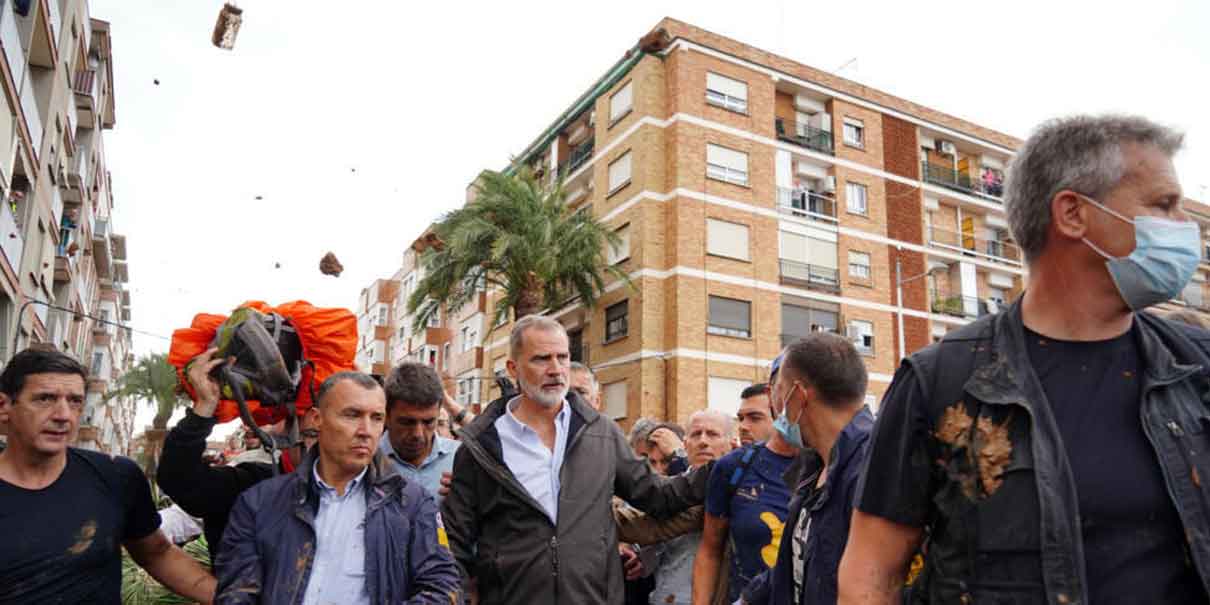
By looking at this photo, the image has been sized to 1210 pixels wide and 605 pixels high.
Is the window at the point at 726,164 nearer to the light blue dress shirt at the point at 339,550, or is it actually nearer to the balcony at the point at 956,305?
the balcony at the point at 956,305

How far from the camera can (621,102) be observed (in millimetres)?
30188

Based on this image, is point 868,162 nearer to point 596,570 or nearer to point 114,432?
point 596,570

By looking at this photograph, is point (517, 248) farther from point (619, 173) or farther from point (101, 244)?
point (101, 244)

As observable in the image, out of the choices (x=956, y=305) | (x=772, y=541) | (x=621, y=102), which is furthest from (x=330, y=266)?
(x=956, y=305)

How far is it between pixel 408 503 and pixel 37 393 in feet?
5.13

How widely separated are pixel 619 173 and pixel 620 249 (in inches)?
106

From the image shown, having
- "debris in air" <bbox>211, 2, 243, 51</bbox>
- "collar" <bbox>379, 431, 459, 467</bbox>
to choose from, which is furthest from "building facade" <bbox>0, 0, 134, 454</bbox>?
"collar" <bbox>379, 431, 459, 467</bbox>

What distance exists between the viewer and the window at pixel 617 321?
1098 inches

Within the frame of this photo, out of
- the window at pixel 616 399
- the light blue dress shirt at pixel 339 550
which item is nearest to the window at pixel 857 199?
the window at pixel 616 399

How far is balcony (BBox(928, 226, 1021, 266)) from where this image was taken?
110 feet

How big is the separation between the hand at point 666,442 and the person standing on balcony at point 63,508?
2789 mm

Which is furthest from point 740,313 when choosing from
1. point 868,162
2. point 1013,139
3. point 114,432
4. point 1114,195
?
point 114,432

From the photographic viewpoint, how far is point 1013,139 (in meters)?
36.4

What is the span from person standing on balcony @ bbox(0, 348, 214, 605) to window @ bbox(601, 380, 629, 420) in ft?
76.2
